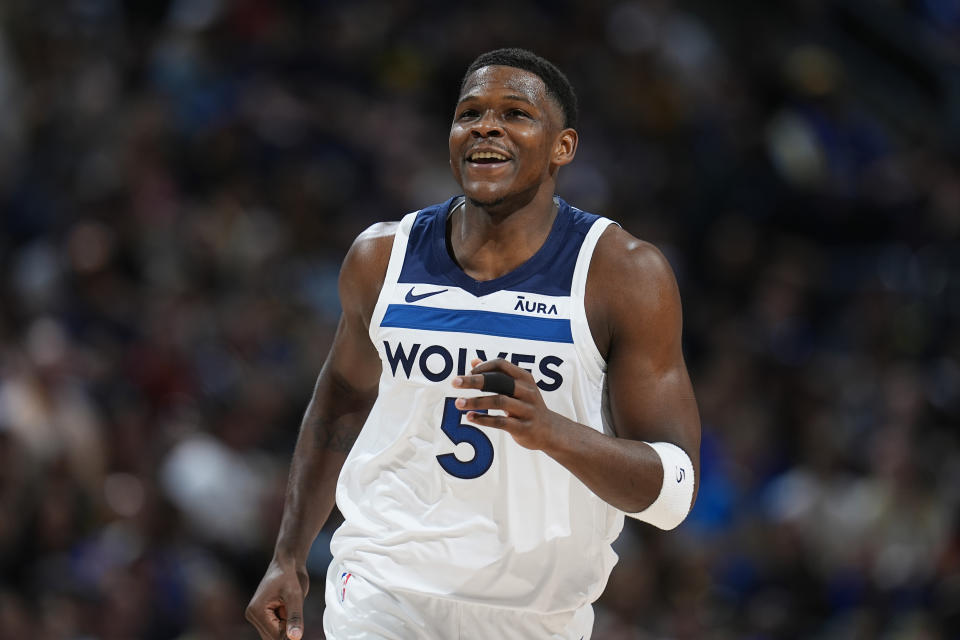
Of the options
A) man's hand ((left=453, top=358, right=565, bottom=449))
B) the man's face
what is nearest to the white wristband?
man's hand ((left=453, top=358, right=565, bottom=449))

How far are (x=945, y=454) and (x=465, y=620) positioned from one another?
5.27 meters

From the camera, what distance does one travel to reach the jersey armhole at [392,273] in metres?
3.96

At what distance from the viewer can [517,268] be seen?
390 cm

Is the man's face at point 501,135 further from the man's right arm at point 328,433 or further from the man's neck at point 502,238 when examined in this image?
the man's right arm at point 328,433

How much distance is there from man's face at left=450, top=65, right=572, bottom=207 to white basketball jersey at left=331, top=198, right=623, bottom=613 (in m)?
0.23

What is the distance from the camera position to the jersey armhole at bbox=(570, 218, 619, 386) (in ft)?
12.3

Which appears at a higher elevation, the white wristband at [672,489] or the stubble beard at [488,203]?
the stubble beard at [488,203]

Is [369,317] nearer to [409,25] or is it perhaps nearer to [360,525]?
[360,525]

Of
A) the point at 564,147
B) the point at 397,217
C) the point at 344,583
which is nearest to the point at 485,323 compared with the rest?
the point at 564,147

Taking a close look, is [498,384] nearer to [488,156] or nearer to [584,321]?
[584,321]

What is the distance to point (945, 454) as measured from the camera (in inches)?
322

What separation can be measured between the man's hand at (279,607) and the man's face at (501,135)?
126 centimetres

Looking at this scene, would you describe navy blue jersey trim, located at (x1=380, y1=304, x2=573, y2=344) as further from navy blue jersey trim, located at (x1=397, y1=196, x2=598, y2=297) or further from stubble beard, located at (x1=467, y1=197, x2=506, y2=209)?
stubble beard, located at (x1=467, y1=197, x2=506, y2=209)

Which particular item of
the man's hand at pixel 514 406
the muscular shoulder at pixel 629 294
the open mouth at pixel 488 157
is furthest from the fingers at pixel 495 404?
the open mouth at pixel 488 157
